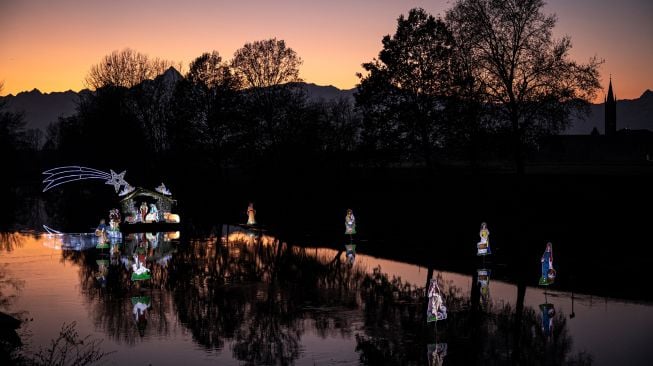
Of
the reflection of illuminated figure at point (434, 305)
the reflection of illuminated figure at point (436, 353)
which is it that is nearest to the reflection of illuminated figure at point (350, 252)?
the reflection of illuminated figure at point (434, 305)

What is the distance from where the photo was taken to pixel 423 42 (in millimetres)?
57156

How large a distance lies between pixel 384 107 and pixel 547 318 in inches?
1458

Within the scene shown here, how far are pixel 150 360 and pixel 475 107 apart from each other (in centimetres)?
3518

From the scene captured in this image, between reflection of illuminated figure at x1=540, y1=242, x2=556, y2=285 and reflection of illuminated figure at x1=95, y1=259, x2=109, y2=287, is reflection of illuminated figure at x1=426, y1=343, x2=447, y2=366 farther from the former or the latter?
reflection of illuminated figure at x1=95, y1=259, x2=109, y2=287

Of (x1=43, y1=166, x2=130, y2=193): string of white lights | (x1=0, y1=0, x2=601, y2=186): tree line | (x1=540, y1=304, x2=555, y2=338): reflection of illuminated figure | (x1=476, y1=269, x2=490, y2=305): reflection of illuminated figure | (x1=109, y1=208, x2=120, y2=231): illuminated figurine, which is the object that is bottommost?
(x1=540, y1=304, x2=555, y2=338): reflection of illuminated figure

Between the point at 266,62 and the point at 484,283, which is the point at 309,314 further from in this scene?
the point at 266,62

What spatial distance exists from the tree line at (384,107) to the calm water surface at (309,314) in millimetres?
18814

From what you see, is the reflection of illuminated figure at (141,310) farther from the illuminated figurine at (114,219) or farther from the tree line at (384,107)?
the tree line at (384,107)

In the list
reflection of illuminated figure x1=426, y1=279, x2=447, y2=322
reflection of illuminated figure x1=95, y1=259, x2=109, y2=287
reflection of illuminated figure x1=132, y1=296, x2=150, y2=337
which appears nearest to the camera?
reflection of illuminated figure x1=426, y1=279, x2=447, y2=322

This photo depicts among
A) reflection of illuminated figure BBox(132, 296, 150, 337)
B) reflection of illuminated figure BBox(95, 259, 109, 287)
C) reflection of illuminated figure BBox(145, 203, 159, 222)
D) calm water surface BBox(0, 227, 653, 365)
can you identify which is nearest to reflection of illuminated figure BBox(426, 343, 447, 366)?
calm water surface BBox(0, 227, 653, 365)

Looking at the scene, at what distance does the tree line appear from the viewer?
4894cm

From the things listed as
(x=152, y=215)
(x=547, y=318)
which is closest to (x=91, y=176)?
(x=152, y=215)

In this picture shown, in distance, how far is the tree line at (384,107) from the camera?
1927 inches

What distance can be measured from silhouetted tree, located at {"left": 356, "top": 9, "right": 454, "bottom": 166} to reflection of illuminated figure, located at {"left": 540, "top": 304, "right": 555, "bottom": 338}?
3196 centimetres
